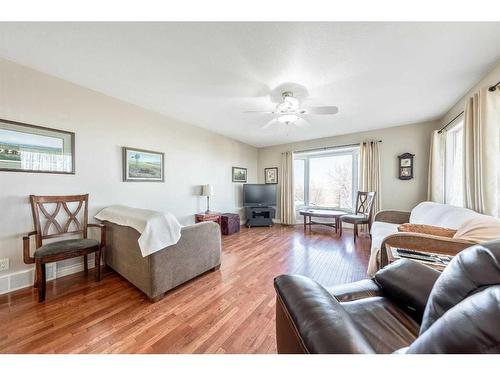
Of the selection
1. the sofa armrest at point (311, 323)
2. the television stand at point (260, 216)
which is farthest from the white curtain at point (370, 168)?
the sofa armrest at point (311, 323)

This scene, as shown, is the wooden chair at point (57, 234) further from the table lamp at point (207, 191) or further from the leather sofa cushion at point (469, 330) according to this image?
the leather sofa cushion at point (469, 330)

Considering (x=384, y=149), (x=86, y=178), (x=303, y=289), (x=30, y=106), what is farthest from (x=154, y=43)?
(x=384, y=149)

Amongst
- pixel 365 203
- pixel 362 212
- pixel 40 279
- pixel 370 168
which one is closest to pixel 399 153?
pixel 370 168

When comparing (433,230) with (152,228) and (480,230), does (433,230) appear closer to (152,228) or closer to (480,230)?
(480,230)

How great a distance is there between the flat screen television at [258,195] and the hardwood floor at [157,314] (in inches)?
92.3

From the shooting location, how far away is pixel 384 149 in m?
3.87

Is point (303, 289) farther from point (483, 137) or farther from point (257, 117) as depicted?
point (257, 117)

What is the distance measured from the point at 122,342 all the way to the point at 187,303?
0.51m

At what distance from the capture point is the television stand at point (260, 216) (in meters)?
4.75

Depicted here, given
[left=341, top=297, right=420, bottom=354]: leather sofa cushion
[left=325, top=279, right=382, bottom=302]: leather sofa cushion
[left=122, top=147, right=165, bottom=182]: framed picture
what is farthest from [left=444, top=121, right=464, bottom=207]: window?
[left=122, top=147, right=165, bottom=182]: framed picture

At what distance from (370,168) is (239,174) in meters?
2.98

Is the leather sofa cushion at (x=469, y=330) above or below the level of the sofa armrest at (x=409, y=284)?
above

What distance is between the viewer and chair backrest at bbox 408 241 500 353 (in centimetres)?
41

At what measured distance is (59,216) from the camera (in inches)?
82.6
